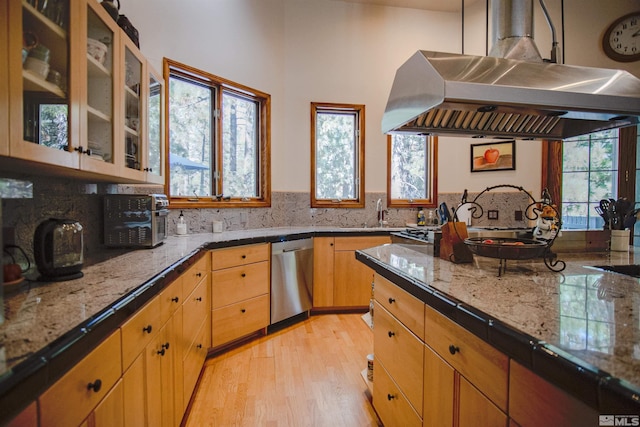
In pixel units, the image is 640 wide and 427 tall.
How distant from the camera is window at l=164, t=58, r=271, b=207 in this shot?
2.90 metres

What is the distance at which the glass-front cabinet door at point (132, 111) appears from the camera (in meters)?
1.74

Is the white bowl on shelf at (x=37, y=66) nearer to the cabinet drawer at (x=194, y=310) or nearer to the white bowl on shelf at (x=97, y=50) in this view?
the white bowl on shelf at (x=97, y=50)

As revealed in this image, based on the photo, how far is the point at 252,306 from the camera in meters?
2.82

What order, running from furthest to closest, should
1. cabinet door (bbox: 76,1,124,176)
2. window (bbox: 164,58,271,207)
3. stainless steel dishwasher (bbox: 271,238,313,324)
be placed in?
stainless steel dishwasher (bbox: 271,238,313,324) → window (bbox: 164,58,271,207) → cabinet door (bbox: 76,1,124,176)

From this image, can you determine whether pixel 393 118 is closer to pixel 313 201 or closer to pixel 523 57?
pixel 523 57

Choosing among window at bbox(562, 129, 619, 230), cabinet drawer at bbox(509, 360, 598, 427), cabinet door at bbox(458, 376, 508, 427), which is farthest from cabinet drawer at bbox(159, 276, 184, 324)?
window at bbox(562, 129, 619, 230)

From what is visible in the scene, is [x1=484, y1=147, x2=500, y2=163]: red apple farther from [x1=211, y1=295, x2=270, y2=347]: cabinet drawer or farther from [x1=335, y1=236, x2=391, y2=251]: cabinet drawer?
[x1=211, y1=295, x2=270, y2=347]: cabinet drawer

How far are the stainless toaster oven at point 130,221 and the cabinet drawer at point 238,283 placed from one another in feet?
1.99

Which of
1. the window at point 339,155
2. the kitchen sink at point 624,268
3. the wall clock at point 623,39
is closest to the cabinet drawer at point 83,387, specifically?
the kitchen sink at point 624,268

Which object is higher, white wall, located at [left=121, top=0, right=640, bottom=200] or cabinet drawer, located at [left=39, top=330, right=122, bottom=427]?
white wall, located at [left=121, top=0, right=640, bottom=200]

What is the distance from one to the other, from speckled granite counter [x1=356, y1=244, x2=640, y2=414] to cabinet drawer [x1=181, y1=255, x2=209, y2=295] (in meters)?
1.05

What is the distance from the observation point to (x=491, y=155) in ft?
A: 13.5

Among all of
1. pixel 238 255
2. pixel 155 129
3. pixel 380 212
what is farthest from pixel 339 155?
pixel 155 129

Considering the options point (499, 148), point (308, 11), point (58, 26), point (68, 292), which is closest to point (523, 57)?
point (58, 26)
